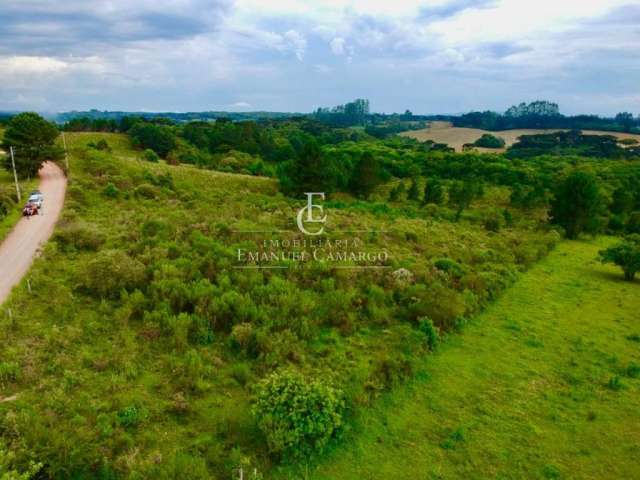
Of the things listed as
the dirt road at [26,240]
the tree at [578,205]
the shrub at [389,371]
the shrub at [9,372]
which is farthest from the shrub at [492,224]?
the shrub at [9,372]

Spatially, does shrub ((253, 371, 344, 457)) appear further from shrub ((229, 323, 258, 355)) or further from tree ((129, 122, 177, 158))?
tree ((129, 122, 177, 158))

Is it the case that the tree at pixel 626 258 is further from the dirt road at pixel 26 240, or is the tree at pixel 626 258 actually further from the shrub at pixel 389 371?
the dirt road at pixel 26 240

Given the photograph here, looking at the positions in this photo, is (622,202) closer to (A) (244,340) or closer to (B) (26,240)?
(A) (244,340)

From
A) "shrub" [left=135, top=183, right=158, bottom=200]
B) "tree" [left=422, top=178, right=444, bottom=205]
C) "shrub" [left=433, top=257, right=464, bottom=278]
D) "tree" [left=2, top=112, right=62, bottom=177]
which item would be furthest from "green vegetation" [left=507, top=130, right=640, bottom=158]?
"tree" [left=2, top=112, right=62, bottom=177]

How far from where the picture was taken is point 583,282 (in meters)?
21.8

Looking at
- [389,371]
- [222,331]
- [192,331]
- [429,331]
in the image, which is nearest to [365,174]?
[429,331]

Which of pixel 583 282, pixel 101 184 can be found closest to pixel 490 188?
pixel 583 282

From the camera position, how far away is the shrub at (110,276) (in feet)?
49.3

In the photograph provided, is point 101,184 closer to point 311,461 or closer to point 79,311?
point 79,311

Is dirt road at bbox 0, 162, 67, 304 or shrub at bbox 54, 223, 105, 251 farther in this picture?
shrub at bbox 54, 223, 105, 251

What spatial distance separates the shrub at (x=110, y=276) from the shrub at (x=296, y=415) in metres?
7.89

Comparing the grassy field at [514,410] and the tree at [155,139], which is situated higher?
the tree at [155,139]

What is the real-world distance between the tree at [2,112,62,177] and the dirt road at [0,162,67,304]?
2.63 m

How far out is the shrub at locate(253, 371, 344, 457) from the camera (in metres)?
9.07
